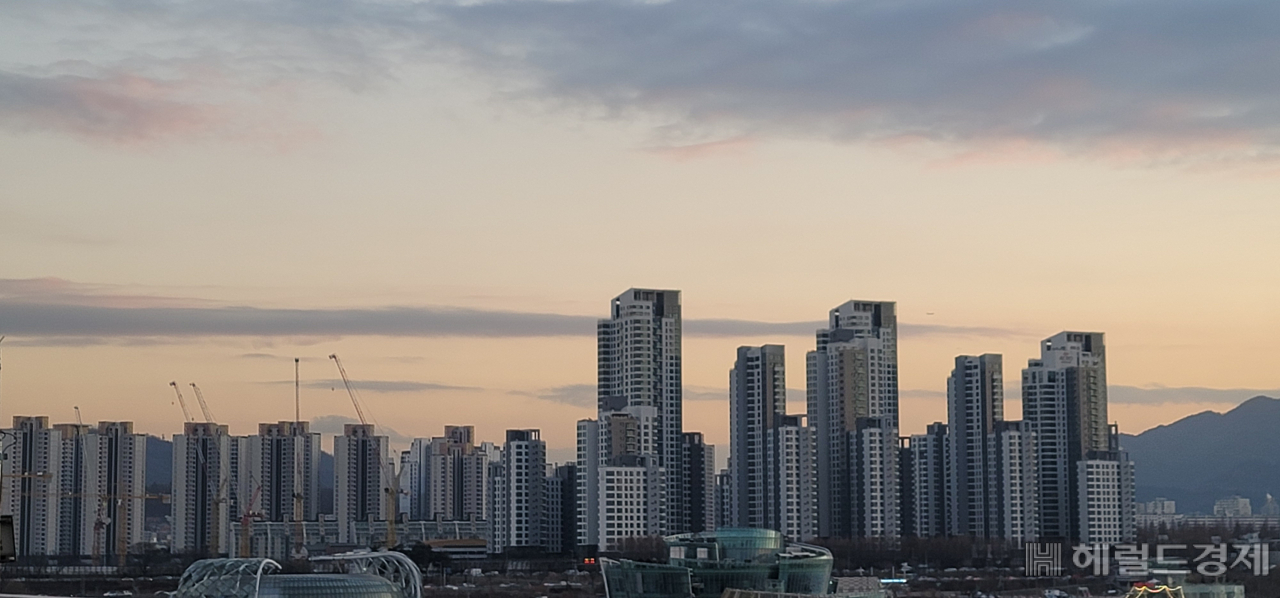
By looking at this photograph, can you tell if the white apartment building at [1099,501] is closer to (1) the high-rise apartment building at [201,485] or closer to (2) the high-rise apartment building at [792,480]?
(2) the high-rise apartment building at [792,480]

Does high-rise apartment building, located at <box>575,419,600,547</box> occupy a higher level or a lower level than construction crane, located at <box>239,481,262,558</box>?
higher

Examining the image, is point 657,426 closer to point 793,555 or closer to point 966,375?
point 966,375

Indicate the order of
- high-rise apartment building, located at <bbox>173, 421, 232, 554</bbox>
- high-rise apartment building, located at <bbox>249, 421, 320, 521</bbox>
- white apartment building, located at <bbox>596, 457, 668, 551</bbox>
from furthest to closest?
high-rise apartment building, located at <bbox>249, 421, 320, 521</bbox>
high-rise apartment building, located at <bbox>173, 421, 232, 554</bbox>
white apartment building, located at <bbox>596, 457, 668, 551</bbox>

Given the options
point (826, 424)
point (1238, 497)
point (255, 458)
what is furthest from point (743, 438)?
point (1238, 497)

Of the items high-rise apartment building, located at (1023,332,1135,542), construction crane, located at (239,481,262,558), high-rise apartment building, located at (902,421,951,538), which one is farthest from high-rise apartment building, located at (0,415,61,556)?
high-rise apartment building, located at (1023,332,1135,542)

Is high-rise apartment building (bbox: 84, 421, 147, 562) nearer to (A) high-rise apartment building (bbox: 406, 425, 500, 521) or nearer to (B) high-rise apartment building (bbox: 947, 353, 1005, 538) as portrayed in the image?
(A) high-rise apartment building (bbox: 406, 425, 500, 521)

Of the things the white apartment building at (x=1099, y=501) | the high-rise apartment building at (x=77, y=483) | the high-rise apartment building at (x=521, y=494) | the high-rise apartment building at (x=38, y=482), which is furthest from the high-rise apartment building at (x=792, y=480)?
the high-rise apartment building at (x=38, y=482)
